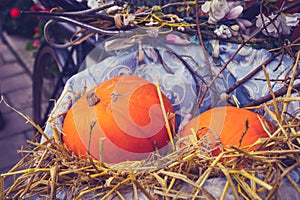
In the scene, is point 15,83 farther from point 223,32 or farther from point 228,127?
point 228,127

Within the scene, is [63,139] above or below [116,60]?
below

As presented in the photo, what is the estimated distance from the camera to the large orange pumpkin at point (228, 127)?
1080mm

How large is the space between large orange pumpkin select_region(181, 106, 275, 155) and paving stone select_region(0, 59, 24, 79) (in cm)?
254

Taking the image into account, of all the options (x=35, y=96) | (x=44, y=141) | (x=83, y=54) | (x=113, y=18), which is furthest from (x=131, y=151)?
(x=35, y=96)

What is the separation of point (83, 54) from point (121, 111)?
0.91 m

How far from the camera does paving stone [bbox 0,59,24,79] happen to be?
3443mm

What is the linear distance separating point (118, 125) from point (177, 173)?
0.83 feet

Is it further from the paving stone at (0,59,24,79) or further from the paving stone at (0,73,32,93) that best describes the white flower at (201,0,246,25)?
the paving stone at (0,59,24,79)

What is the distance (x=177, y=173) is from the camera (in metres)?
0.95

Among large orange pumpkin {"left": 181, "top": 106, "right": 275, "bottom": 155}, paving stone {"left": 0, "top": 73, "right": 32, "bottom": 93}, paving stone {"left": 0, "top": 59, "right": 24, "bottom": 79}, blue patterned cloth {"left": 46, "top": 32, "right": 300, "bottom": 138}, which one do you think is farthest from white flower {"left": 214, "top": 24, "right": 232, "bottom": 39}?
paving stone {"left": 0, "top": 59, "right": 24, "bottom": 79}

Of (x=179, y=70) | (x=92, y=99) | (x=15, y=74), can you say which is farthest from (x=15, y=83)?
(x=92, y=99)

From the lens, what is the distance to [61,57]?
215 cm

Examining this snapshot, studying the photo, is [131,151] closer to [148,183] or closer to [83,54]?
[148,183]

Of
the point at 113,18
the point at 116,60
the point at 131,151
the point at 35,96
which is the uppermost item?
the point at 113,18
